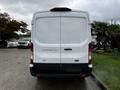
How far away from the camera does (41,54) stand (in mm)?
7973

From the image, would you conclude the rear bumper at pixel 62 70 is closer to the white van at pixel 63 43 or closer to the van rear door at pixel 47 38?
the white van at pixel 63 43

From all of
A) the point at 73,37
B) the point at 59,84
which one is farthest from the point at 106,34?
the point at 73,37

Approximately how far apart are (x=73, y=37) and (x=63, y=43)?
36 centimetres

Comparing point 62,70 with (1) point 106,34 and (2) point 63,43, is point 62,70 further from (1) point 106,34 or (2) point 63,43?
(1) point 106,34

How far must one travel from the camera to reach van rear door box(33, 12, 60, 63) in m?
7.90

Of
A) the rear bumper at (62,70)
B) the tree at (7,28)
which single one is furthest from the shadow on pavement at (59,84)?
the tree at (7,28)

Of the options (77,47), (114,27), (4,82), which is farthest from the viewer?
(114,27)

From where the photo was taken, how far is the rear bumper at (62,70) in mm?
7883

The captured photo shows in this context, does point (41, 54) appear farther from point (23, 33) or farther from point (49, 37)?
point (23, 33)

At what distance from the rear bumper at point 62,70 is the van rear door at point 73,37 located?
0.18 m

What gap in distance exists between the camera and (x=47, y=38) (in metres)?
7.91

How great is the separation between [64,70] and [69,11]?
6.08ft

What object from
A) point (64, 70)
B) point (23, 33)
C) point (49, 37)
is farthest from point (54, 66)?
point (23, 33)

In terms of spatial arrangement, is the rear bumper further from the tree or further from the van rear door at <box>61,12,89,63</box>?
the tree
